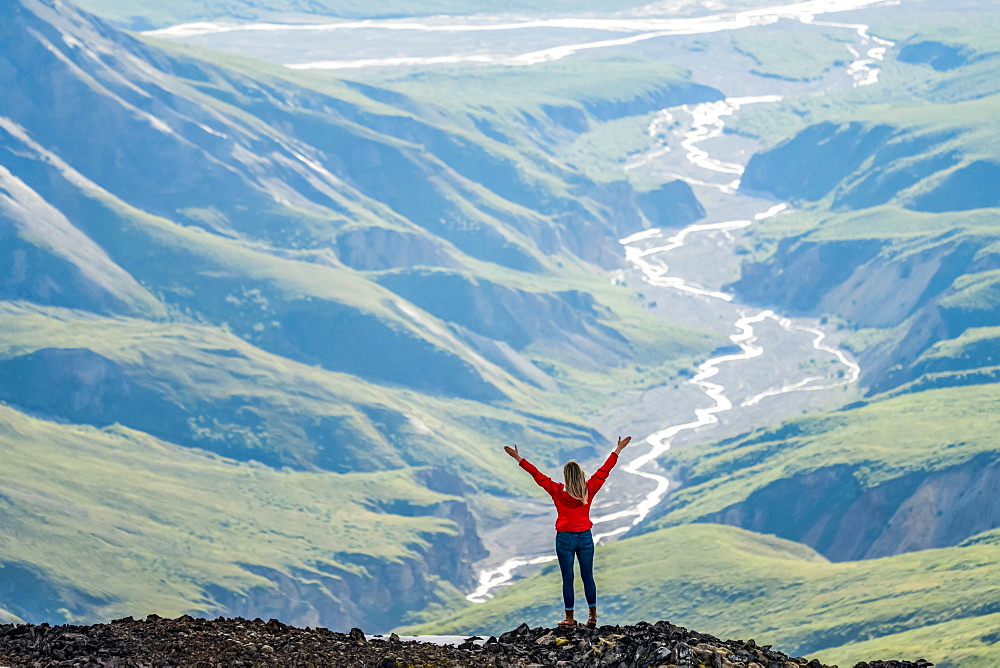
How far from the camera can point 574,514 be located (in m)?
34.0

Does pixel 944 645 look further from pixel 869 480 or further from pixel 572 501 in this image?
pixel 869 480

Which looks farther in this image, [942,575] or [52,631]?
[942,575]

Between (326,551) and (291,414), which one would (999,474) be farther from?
(291,414)

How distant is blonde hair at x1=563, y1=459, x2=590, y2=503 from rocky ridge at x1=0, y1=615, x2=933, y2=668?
9.20 ft

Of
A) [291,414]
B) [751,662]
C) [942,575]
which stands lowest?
[751,662]

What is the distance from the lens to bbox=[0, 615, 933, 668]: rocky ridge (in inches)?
1302

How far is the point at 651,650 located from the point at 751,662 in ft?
6.54

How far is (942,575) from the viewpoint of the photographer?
10469 centimetres

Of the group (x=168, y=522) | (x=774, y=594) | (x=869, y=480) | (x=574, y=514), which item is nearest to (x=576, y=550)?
(x=574, y=514)

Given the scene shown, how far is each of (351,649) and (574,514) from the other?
16.6 ft

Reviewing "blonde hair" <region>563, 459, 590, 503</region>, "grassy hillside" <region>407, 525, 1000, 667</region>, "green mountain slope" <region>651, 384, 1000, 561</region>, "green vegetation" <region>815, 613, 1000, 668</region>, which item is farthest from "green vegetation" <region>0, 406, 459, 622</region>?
"blonde hair" <region>563, 459, 590, 503</region>

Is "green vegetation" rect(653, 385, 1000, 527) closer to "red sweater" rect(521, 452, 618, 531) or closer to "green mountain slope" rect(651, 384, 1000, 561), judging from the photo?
"green mountain slope" rect(651, 384, 1000, 561)

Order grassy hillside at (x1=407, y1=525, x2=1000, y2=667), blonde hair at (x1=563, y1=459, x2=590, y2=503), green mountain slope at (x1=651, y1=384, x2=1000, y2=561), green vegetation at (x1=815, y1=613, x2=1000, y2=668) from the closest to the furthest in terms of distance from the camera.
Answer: blonde hair at (x1=563, y1=459, x2=590, y2=503)
green vegetation at (x1=815, y1=613, x2=1000, y2=668)
grassy hillside at (x1=407, y1=525, x2=1000, y2=667)
green mountain slope at (x1=651, y1=384, x2=1000, y2=561)

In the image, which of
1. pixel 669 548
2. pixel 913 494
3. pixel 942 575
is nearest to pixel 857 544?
pixel 913 494
